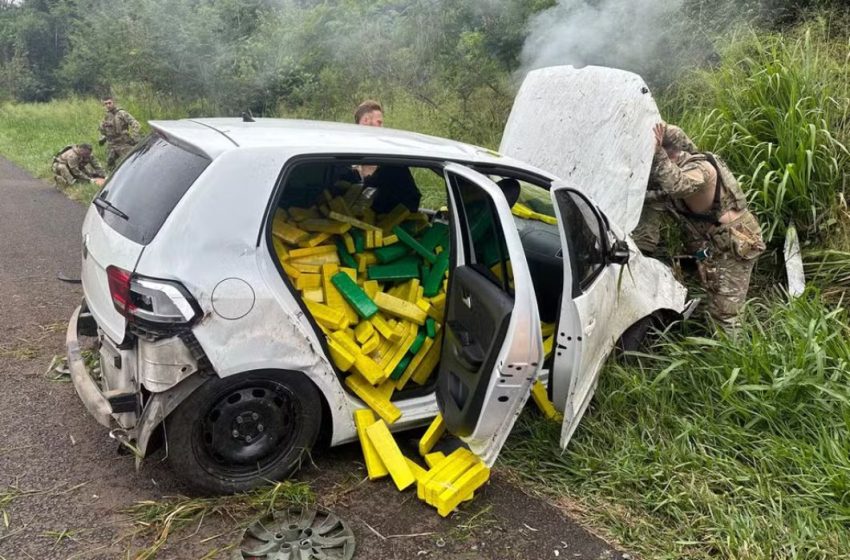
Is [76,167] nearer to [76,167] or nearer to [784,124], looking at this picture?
[76,167]

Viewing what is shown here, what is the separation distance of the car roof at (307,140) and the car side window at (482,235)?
0.17m

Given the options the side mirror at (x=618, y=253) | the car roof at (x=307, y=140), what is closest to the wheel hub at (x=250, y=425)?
the car roof at (x=307, y=140)

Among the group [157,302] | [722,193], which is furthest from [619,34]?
[157,302]

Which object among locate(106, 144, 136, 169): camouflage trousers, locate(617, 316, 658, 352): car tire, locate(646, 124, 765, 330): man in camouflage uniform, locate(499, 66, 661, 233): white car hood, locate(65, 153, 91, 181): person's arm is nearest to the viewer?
locate(617, 316, 658, 352): car tire

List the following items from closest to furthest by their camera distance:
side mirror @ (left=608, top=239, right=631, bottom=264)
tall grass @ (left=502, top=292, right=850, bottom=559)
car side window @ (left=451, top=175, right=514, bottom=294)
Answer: tall grass @ (left=502, top=292, right=850, bottom=559)
car side window @ (left=451, top=175, right=514, bottom=294)
side mirror @ (left=608, top=239, right=631, bottom=264)

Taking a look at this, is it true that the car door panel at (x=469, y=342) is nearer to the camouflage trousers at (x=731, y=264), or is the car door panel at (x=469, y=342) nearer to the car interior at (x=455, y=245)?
the car interior at (x=455, y=245)

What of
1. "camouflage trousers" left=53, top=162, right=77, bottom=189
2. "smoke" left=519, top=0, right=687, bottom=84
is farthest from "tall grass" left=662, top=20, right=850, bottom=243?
"camouflage trousers" left=53, top=162, right=77, bottom=189

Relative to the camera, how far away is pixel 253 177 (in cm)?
269

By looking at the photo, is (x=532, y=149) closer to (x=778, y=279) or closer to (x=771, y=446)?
(x=778, y=279)

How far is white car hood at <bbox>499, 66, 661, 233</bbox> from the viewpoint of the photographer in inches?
159

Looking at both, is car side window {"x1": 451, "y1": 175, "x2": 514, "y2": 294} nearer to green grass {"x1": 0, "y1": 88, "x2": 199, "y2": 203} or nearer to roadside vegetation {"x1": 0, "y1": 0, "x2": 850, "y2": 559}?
roadside vegetation {"x1": 0, "y1": 0, "x2": 850, "y2": 559}

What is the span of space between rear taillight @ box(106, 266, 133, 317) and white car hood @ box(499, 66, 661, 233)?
2.54 metres

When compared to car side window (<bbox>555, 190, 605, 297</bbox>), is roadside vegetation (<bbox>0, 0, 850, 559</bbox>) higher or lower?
lower

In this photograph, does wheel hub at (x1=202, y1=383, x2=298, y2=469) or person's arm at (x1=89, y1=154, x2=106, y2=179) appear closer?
wheel hub at (x1=202, y1=383, x2=298, y2=469)
